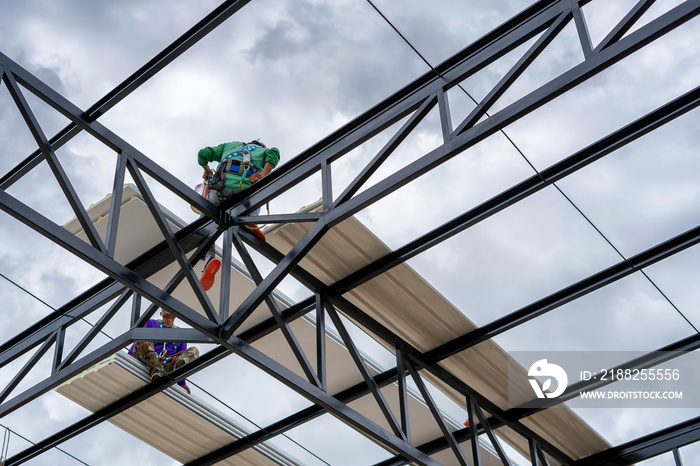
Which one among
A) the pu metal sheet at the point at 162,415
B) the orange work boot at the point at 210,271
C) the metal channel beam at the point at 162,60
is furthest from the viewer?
the pu metal sheet at the point at 162,415

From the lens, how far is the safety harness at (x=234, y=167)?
7.78 meters

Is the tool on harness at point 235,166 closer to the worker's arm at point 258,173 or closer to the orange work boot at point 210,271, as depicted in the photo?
the worker's arm at point 258,173

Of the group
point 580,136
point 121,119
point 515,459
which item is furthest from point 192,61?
point 515,459

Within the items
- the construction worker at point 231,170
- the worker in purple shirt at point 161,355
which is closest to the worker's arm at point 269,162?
the construction worker at point 231,170

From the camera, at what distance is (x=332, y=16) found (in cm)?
705

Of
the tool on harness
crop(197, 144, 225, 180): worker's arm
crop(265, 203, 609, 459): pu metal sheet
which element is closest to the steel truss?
crop(265, 203, 609, 459): pu metal sheet

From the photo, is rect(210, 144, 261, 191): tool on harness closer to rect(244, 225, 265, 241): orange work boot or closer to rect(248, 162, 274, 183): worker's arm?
rect(248, 162, 274, 183): worker's arm

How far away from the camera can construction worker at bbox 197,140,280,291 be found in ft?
25.2

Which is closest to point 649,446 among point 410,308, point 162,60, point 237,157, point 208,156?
point 410,308

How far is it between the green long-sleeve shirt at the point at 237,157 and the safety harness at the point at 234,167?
2 centimetres

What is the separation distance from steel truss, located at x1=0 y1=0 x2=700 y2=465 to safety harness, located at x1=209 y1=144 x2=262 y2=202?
211 mm

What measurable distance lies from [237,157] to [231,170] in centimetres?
19

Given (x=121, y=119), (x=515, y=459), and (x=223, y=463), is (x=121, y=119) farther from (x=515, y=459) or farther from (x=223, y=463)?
(x=515, y=459)

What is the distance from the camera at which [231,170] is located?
25.8ft
